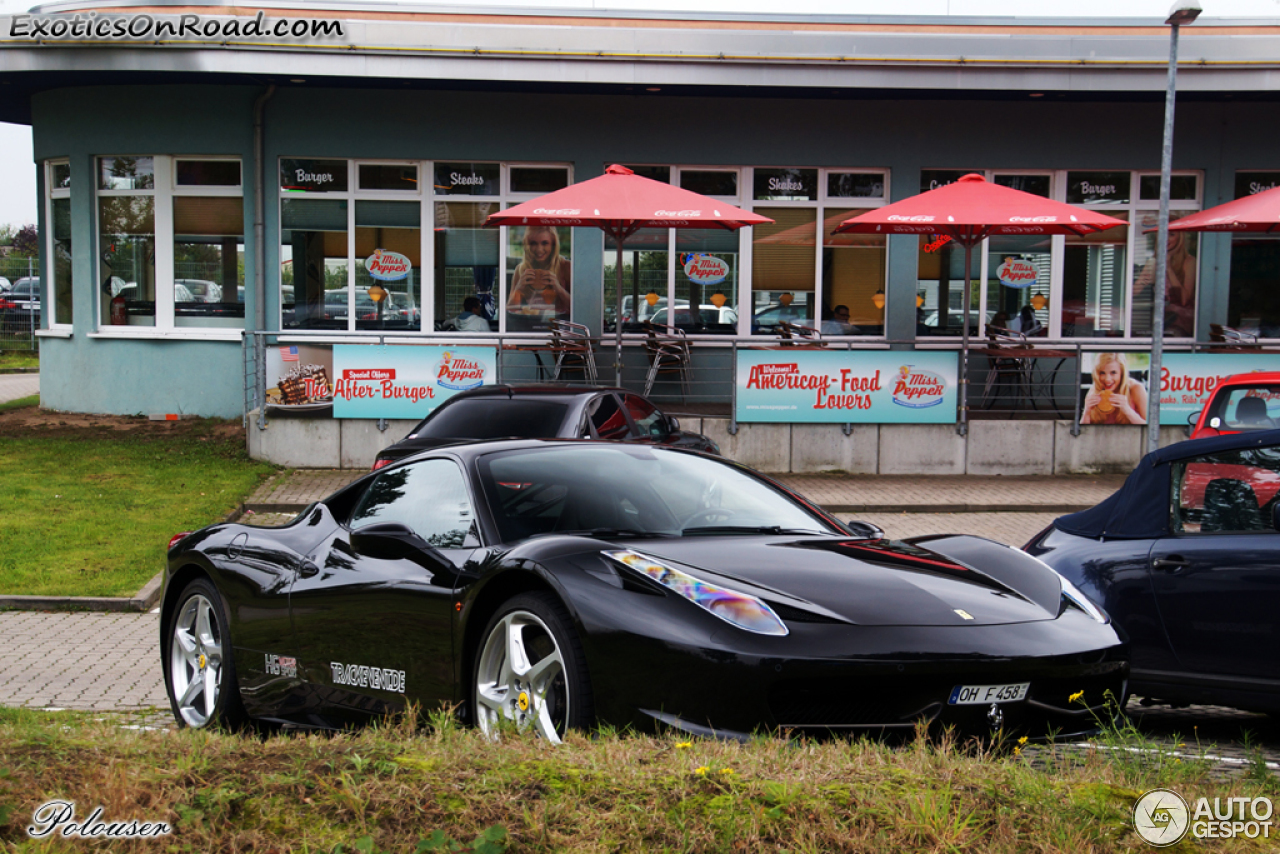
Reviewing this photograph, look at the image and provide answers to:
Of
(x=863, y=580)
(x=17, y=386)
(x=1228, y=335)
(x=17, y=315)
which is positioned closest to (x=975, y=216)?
(x=1228, y=335)

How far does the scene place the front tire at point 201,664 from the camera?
5430mm

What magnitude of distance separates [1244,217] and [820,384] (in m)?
5.85

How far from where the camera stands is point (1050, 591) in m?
4.77

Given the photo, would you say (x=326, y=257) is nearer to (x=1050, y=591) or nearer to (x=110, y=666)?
(x=110, y=666)

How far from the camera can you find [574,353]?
17.6 m

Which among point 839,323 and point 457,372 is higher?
point 839,323

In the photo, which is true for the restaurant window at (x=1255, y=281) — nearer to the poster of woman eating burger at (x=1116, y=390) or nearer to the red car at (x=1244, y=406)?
the poster of woman eating burger at (x=1116, y=390)

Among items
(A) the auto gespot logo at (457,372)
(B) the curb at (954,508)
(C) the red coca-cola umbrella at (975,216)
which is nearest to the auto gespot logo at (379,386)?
(A) the auto gespot logo at (457,372)

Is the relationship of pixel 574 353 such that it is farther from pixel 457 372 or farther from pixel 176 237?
pixel 176 237

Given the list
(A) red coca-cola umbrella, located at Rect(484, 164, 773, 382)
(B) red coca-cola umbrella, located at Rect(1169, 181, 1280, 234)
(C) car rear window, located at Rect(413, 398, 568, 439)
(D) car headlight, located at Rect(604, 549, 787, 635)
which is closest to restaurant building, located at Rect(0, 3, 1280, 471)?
(B) red coca-cola umbrella, located at Rect(1169, 181, 1280, 234)

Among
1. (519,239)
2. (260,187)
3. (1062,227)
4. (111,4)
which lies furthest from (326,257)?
(1062,227)

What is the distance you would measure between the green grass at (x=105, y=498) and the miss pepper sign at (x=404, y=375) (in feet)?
4.86

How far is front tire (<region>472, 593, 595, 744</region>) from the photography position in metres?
3.97

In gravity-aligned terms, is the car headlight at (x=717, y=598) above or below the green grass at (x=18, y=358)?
above
